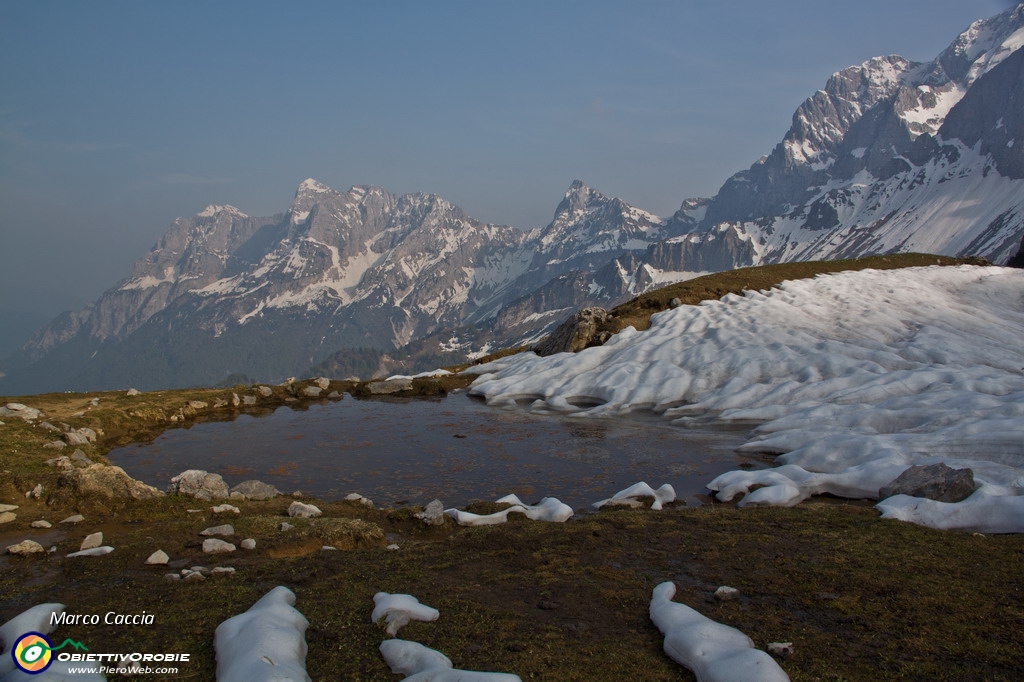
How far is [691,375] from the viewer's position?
1588 inches

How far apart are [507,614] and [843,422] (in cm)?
2287

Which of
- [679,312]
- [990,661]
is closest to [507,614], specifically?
[990,661]

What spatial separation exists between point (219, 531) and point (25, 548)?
13.8 feet

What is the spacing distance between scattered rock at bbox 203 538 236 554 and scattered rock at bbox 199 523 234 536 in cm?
94

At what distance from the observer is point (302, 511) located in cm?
1925

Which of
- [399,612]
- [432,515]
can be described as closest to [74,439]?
[432,515]

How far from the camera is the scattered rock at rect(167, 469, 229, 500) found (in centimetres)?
2175

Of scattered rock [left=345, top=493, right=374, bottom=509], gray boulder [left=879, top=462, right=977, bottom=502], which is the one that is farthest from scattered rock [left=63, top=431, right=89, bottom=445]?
gray boulder [left=879, top=462, right=977, bottom=502]

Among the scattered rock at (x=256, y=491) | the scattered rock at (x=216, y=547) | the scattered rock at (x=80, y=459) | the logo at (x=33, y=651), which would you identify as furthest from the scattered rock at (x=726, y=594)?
the scattered rock at (x=80, y=459)

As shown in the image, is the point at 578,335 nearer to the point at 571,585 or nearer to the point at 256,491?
the point at 256,491

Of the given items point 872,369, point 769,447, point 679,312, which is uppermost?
point 679,312

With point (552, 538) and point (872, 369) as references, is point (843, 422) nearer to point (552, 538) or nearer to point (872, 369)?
point (872, 369)

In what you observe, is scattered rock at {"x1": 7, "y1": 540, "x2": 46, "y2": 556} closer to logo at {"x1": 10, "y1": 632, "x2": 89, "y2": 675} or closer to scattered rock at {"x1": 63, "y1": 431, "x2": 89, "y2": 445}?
logo at {"x1": 10, "y1": 632, "x2": 89, "y2": 675}

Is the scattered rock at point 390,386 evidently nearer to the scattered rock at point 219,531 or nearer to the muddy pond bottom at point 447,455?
the muddy pond bottom at point 447,455
